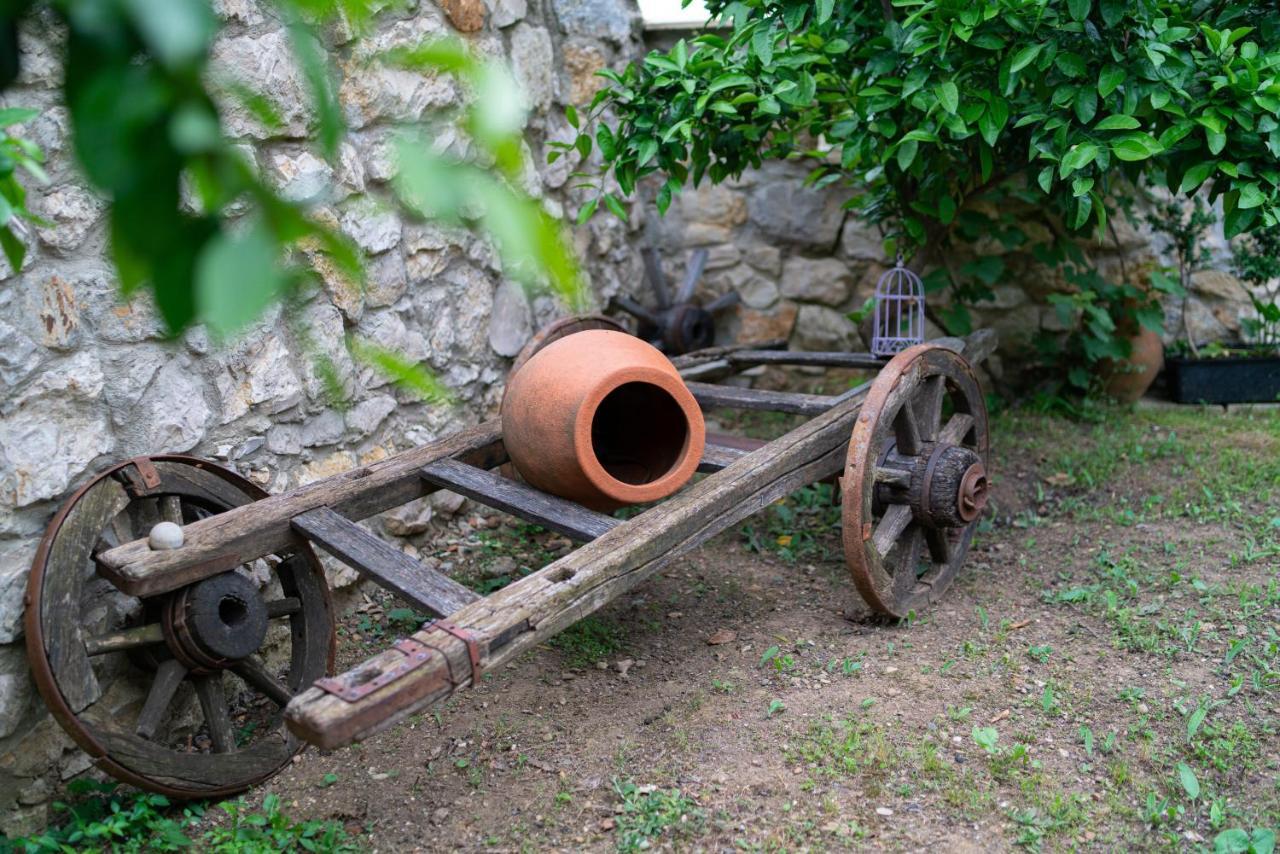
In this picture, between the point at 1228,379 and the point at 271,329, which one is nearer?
the point at 271,329

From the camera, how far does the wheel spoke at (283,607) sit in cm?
251

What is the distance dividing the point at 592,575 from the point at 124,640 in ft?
3.29

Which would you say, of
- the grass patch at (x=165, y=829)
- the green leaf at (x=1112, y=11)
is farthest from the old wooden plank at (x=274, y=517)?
the green leaf at (x=1112, y=11)

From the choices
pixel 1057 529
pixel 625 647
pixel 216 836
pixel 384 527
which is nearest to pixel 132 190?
pixel 216 836

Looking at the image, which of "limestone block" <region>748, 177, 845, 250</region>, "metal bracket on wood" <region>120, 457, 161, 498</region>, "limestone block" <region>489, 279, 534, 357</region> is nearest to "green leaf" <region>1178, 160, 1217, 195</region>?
"limestone block" <region>748, 177, 845, 250</region>

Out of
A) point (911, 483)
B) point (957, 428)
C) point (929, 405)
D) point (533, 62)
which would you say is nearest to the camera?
point (911, 483)

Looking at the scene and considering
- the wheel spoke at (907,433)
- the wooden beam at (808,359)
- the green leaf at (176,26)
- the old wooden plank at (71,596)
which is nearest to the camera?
the green leaf at (176,26)

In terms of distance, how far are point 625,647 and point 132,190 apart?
2.58 meters

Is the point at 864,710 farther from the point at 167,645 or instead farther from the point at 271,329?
the point at 271,329

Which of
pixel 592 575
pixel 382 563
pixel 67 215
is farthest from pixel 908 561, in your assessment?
pixel 67 215

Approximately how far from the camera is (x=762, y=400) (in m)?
3.22

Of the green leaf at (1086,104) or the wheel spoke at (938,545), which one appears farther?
the wheel spoke at (938,545)

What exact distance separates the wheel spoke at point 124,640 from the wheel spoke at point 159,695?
65 millimetres

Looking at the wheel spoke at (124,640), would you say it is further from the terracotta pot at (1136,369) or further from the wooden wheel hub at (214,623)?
the terracotta pot at (1136,369)
